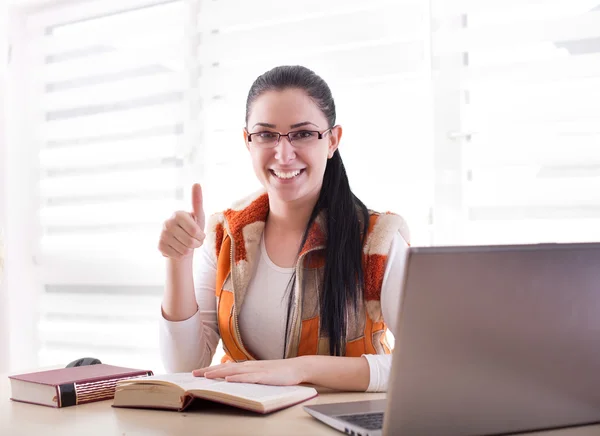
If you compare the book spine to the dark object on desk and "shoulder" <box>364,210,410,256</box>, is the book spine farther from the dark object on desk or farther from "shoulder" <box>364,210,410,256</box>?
"shoulder" <box>364,210,410,256</box>

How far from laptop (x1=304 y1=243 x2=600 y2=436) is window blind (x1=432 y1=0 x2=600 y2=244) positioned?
1459 mm

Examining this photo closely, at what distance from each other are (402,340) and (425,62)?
191 centimetres

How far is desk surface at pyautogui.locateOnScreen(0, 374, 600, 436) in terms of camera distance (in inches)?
39.2

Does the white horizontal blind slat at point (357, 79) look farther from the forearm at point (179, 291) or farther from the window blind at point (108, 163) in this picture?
the forearm at point (179, 291)

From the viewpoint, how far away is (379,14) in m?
2.58

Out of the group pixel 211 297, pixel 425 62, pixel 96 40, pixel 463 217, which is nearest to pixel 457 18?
pixel 425 62

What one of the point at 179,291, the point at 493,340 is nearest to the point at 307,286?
the point at 179,291

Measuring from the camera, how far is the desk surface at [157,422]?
3.27ft

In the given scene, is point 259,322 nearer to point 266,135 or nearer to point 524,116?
point 266,135

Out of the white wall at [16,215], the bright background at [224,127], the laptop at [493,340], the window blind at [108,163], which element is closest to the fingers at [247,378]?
the laptop at [493,340]

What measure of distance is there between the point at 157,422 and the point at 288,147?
0.82 metres

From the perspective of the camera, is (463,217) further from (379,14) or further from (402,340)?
(402,340)

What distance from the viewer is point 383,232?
1.69 metres

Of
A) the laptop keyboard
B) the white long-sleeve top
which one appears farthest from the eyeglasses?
the laptop keyboard
